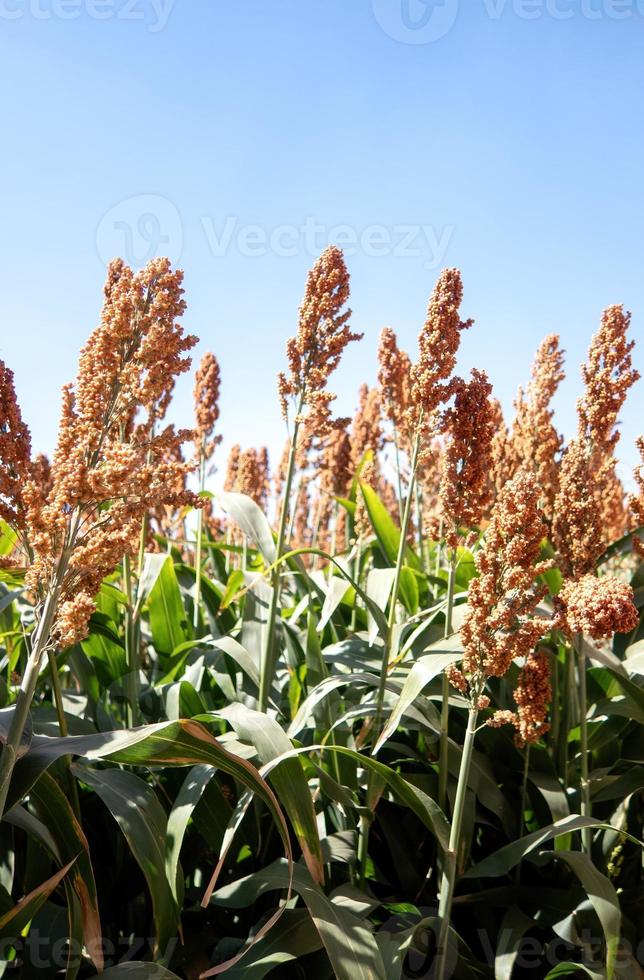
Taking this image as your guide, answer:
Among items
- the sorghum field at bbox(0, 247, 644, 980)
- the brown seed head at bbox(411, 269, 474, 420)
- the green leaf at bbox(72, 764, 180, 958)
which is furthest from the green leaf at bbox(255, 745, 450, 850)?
the brown seed head at bbox(411, 269, 474, 420)

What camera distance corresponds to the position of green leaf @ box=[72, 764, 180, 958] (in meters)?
1.62

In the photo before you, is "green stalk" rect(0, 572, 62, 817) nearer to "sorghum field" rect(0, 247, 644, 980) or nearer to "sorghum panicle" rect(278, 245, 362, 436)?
"sorghum field" rect(0, 247, 644, 980)

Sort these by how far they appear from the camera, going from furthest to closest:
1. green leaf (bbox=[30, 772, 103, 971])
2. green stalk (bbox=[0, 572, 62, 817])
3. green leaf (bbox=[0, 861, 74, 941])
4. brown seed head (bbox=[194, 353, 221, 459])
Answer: brown seed head (bbox=[194, 353, 221, 459])
green leaf (bbox=[30, 772, 103, 971])
green leaf (bbox=[0, 861, 74, 941])
green stalk (bbox=[0, 572, 62, 817])

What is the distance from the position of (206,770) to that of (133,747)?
1.16ft

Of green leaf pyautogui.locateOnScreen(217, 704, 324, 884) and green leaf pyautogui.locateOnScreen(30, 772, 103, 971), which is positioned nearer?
green leaf pyautogui.locateOnScreen(30, 772, 103, 971)

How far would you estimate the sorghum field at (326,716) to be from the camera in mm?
1595

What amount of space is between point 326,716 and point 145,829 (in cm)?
82

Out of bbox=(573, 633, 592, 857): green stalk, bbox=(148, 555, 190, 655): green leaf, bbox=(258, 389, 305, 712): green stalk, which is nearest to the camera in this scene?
bbox=(573, 633, 592, 857): green stalk

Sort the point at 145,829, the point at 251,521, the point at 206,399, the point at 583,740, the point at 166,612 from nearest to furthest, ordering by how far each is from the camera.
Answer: the point at 145,829, the point at 583,740, the point at 251,521, the point at 166,612, the point at 206,399

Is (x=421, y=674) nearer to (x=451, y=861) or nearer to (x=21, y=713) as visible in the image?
(x=451, y=861)

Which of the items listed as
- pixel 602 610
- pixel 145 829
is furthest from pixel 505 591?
pixel 145 829

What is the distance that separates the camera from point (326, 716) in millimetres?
2387
